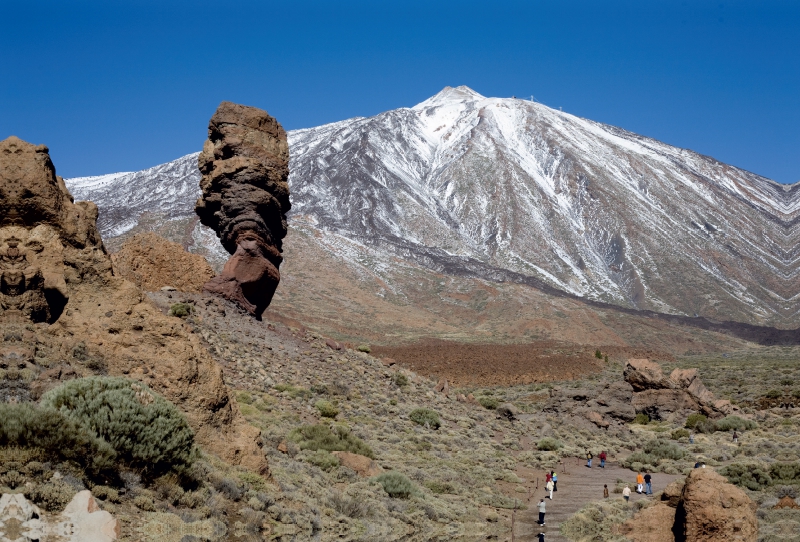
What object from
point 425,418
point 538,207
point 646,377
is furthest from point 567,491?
point 538,207

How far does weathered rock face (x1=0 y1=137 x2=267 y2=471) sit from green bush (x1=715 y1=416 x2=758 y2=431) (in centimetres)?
2578

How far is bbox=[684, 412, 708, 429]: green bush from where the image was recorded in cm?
3100

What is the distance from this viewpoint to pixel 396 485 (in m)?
13.5

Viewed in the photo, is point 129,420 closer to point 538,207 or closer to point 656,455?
point 656,455

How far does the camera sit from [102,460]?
7.17 meters

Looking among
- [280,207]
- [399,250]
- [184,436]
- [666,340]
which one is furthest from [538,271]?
[184,436]

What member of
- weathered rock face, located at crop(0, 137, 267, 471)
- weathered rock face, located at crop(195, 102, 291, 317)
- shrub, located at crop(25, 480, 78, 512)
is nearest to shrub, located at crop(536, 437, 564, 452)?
weathered rock face, located at crop(195, 102, 291, 317)

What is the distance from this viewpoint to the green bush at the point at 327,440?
15406 mm

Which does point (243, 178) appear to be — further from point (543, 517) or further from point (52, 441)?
point (52, 441)

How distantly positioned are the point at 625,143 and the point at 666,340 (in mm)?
122692

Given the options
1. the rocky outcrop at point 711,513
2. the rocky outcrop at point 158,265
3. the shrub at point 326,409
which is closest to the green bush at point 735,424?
the shrub at point 326,409

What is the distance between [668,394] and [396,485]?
84.0 feet

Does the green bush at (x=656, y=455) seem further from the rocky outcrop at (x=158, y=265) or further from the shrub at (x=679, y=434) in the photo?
the rocky outcrop at (x=158, y=265)

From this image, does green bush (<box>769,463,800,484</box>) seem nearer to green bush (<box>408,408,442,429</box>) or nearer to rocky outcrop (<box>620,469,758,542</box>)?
rocky outcrop (<box>620,469,758,542</box>)
